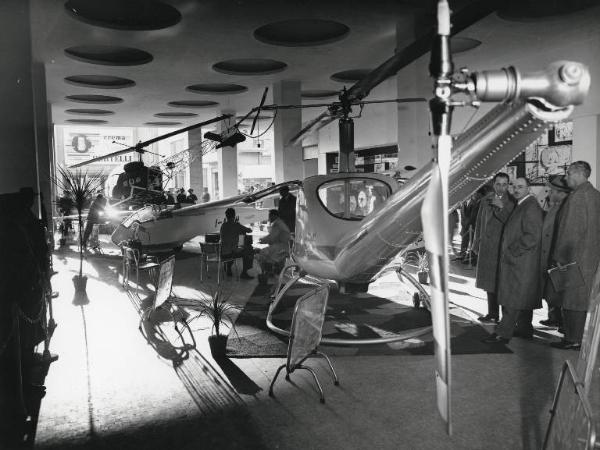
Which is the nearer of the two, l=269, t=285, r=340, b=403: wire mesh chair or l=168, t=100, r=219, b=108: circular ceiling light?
l=269, t=285, r=340, b=403: wire mesh chair

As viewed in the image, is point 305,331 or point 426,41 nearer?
point 426,41

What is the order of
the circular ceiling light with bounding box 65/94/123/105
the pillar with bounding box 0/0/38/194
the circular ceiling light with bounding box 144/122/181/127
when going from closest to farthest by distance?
the pillar with bounding box 0/0/38/194
the circular ceiling light with bounding box 65/94/123/105
the circular ceiling light with bounding box 144/122/181/127

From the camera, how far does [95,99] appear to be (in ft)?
56.4

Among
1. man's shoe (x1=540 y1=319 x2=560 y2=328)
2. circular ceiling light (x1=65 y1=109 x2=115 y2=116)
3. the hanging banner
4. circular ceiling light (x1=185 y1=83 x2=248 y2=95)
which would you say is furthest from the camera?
the hanging banner

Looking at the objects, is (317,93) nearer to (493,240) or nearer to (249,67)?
(249,67)

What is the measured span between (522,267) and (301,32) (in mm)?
7896

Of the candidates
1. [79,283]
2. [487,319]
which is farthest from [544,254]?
[79,283]

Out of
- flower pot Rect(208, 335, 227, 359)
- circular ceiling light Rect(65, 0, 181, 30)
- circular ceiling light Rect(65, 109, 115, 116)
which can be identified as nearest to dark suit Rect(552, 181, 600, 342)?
flower pot Rect(208, 335, 227, 359)

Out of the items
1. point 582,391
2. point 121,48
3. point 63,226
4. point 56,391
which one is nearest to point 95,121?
point 63,226

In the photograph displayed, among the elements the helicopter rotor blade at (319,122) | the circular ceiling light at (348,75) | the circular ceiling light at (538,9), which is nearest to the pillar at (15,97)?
the helicopter rotor blade at (319,122)

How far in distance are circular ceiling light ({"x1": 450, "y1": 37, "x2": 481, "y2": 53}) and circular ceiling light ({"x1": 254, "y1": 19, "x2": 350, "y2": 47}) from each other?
7.87 ft

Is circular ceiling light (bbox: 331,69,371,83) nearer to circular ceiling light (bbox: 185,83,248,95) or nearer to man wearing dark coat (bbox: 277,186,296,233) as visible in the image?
circular ceiling light (bbox: 185,83,248,95)

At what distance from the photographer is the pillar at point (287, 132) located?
1411cm

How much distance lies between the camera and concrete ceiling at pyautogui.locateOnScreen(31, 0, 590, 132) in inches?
335
